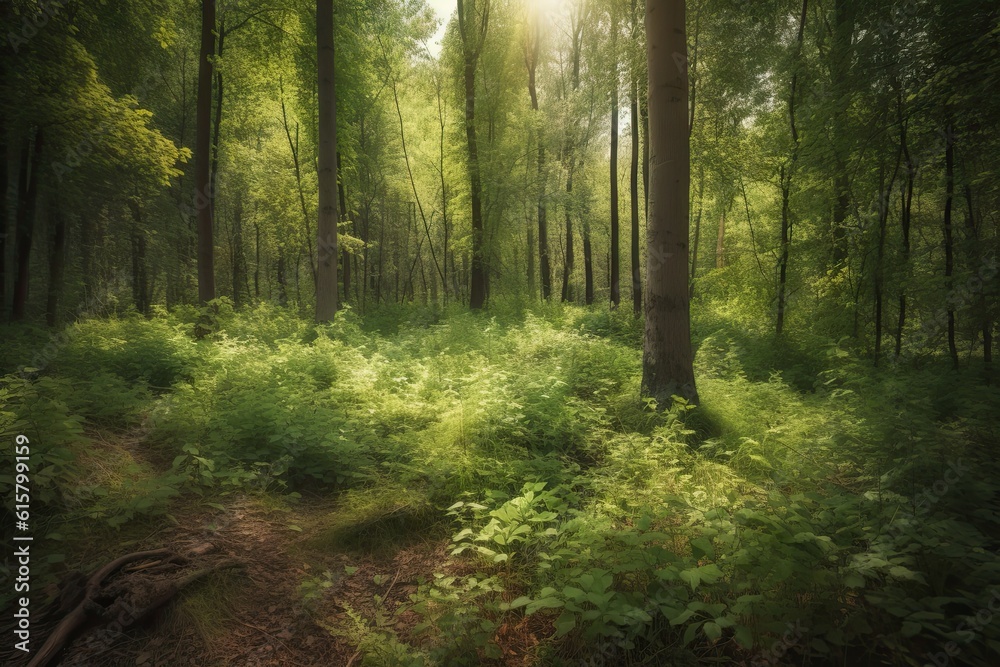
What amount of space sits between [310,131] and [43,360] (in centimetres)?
1349

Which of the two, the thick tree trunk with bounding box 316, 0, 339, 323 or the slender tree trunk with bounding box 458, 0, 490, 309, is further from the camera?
the slender tree trunk with bounding box 458, 0, 490, 309

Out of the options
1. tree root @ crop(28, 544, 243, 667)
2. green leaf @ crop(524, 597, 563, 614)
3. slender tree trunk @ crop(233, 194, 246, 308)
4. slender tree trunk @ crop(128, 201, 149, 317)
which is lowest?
tree root @ crop(28, 544, 243, 667)

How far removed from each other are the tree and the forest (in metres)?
0.05

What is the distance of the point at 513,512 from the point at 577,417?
268 cm

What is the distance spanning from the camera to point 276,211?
21.7 m

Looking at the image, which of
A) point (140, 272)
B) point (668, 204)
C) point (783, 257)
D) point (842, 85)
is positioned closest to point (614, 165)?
point (783, 257)

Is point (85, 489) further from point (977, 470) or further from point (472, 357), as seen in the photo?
point (977, 470)

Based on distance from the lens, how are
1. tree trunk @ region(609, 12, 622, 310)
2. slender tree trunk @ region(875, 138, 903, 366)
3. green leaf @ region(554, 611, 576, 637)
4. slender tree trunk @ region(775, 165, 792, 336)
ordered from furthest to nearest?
1. tree trunk @ region(609, 12, 622, 310)
2. slender tree trunk @ region(775, 165, 792, 336)
3. slender tree trunk @ region(875, 138, 903, 366)
4. green leaf @ region(554, 611, 576, 637)

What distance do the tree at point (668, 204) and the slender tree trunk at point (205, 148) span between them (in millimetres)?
10810

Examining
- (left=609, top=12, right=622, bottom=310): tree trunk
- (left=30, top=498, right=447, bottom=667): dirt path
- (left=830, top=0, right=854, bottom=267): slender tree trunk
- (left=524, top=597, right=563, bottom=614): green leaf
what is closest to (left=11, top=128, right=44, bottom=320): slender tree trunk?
(left=30, top=498, right=447, bottom=667): dirt path

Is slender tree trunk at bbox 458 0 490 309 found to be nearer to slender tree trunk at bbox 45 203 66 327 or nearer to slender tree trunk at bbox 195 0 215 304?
slender tree trunk at bbox 195 0 215 304

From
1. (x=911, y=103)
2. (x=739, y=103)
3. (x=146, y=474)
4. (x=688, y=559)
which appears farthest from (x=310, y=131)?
(x=688, y=559)

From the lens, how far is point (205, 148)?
11266 mm

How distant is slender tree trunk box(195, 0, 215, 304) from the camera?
429 inches
